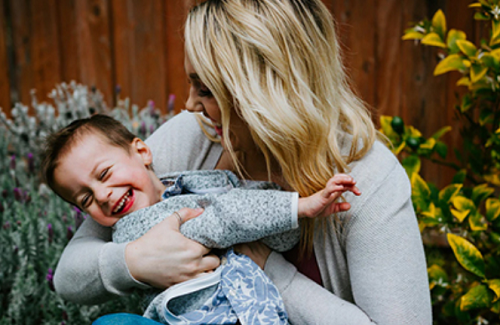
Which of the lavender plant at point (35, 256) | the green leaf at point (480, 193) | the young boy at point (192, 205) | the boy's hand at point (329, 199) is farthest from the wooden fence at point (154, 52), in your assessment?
the boy's hand at point (329, 199)

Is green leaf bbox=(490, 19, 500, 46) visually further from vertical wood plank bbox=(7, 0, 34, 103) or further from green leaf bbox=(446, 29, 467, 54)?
vertical wood plank bbox=(7, 0, 34, 103)

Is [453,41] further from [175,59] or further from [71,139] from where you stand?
[175,59]

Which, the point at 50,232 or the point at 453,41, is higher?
the point at 453,41

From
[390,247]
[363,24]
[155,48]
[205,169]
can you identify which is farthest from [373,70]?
[390,247]

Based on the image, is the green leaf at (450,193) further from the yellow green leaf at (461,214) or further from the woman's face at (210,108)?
the woman's face at (210,108)

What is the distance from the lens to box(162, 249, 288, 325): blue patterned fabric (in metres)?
1.28

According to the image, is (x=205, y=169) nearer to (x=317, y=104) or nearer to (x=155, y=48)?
(x=317, y=104)

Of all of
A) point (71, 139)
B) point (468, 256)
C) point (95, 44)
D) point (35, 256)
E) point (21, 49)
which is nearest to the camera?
point (71, 139)

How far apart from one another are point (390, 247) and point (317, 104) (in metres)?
0.45

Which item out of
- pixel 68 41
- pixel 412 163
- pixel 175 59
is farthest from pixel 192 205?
pixel 68 41

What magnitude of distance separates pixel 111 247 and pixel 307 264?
0.60 meters

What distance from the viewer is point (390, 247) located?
4.36 feet

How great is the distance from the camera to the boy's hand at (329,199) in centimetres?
117

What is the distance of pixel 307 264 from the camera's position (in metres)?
1.52
